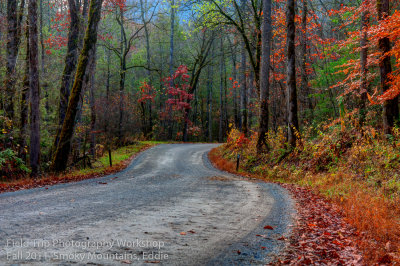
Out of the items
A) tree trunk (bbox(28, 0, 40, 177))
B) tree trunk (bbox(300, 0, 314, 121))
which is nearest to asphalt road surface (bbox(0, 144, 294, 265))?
tree trunk (bbox(28, 0, 40, 177))

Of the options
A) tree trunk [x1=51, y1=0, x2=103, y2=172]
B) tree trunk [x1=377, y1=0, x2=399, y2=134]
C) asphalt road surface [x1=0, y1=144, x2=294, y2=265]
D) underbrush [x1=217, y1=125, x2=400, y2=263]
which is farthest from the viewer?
tree trunk [x1=51, y1=0, x2=103, y2=172]

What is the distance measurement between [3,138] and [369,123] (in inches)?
621

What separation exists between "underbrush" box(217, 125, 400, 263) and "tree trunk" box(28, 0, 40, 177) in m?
9.30

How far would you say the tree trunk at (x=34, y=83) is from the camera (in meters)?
11.5

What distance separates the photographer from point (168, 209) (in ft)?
21.6

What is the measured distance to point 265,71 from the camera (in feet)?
53.7

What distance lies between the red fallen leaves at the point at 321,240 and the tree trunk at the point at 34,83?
10174 mm

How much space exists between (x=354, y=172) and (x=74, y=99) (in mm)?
11761

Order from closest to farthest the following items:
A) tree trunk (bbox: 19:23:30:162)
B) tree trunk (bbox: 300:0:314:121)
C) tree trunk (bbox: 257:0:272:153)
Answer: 1. tree trunk (bbox: 19:23:30:162)
2. tree trunk (bbox: 257:0:272:153)
3. tree trunk (bbox: 300:0:314:121)

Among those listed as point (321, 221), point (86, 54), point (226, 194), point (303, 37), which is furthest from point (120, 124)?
point (321, 221)

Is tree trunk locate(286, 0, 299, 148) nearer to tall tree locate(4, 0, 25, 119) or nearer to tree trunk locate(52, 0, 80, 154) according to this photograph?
tree trunk locate(52, 0, 80, 154)

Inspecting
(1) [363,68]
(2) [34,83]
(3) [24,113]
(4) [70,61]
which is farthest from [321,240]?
(3) [24,113]

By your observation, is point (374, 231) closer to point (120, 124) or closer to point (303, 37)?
point (303, 37)

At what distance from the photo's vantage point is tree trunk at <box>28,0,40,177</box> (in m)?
11.5
